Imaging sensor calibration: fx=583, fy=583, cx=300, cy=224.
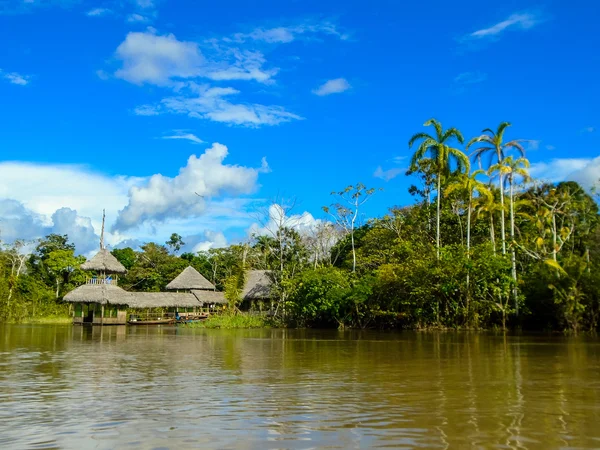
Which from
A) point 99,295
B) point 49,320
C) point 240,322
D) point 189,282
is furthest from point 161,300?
point 240,322

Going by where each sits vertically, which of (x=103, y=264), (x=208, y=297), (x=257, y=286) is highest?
(x=103, y=264)

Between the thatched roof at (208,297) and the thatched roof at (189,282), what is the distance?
503mm

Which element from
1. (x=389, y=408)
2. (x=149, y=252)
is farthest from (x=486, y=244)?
(x=149, y=252)

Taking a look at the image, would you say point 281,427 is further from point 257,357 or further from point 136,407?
point 257,357

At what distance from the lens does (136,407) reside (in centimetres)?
827

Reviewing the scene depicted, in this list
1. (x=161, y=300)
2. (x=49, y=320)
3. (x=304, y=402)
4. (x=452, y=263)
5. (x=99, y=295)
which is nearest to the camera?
(x=304, y=402)

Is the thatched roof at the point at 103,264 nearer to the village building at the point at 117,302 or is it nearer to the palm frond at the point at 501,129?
the village building at the point at 117,302

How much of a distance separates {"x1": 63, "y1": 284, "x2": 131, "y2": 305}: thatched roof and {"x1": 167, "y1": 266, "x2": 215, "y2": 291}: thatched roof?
27.1 ft

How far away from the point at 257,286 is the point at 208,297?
572 centimetres

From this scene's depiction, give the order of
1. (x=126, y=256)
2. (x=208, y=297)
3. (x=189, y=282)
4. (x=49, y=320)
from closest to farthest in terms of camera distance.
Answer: (x=49, y=320), (x=208, y=297), (x=189, y=282), (x=126, y=256)

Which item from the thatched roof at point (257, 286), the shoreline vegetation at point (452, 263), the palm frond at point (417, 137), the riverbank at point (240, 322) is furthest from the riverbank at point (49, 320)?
the palm frond at point (417, 137)

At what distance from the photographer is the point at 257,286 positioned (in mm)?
50438

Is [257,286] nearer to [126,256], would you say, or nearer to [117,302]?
[117,302]

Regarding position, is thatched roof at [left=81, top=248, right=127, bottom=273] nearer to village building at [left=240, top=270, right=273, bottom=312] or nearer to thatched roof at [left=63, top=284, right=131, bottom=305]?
thatched roof at [left=63, top=284, right=131, bottom=305]
